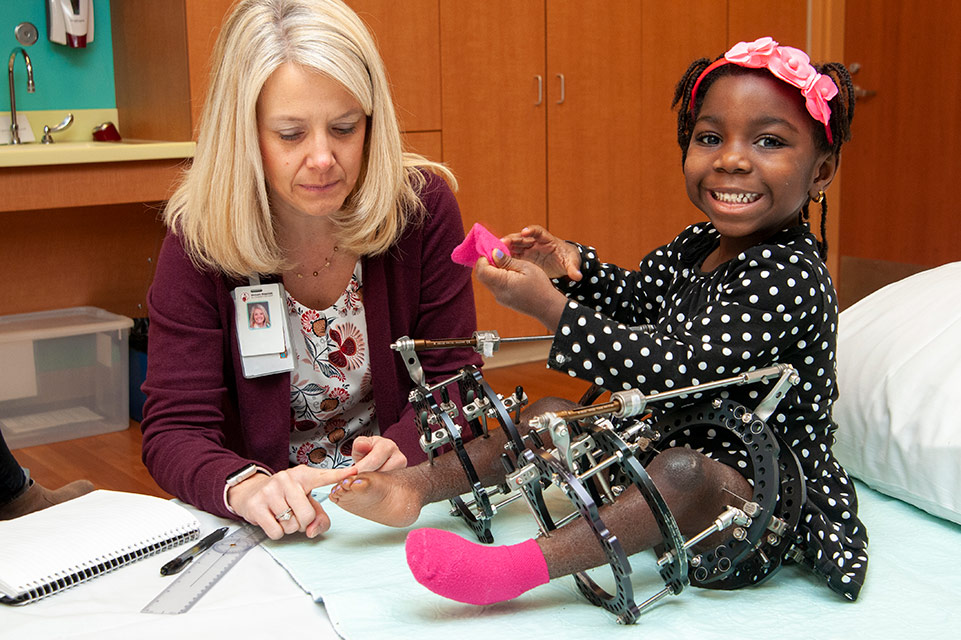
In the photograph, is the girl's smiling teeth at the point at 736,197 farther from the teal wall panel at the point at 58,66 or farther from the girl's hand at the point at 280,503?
the teal wall panel at the point at 58,66

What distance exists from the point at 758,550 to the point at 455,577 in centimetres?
34

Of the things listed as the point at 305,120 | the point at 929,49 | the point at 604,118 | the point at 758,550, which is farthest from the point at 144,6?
the point at 929,49

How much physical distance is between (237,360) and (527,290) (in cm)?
52

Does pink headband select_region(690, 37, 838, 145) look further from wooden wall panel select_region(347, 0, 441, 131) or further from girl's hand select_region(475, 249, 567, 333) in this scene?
wooden wall panel select_region(347, 0, 441, 131)

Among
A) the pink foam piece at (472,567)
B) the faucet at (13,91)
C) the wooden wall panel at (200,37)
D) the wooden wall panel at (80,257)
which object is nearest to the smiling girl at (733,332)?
the pink foam piece at (472,567)

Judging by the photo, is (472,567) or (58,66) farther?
(58,66)

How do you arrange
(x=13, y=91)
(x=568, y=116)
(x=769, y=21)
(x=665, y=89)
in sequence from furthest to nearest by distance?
(x=769, y=21) < (x=665, y=89) < (x=568, y=116) < (x=13, y=91)

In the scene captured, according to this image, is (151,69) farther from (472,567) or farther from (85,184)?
(472,567)

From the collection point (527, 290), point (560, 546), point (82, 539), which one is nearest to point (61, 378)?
point (82, 539)

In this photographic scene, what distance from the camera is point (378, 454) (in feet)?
4.08

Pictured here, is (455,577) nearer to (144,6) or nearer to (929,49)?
(144,6)

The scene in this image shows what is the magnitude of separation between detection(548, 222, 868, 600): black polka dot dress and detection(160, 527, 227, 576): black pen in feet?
1.49

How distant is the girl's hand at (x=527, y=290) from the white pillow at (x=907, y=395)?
1.89 ft

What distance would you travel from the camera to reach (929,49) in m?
4.43
